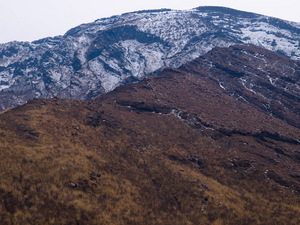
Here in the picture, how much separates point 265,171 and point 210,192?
16.0 meters

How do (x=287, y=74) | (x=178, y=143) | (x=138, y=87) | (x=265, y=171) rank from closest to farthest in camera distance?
(x=265, y=171) → (x=178, y=143) → (x=138, y=87) → (x=287, y=74)

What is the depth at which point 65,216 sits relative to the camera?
33688mm

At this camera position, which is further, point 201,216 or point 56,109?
point 56,109

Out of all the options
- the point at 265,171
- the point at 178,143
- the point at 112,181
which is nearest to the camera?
the point at 112,181

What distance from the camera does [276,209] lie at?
43.2 metres

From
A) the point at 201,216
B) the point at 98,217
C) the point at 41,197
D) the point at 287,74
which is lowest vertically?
the point at 201,216

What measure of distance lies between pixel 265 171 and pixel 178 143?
66.1 ft

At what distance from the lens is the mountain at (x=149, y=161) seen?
37.3 metres

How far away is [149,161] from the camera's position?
53375 millimetres

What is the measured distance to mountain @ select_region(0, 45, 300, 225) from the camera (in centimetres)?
3728

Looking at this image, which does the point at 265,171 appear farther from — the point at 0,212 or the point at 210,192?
the point at 0,212

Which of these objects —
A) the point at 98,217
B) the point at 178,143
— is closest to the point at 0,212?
the point at 98,217

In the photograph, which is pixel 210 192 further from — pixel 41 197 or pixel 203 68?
pixel 203 68

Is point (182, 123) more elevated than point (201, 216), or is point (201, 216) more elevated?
point (182, 123)
